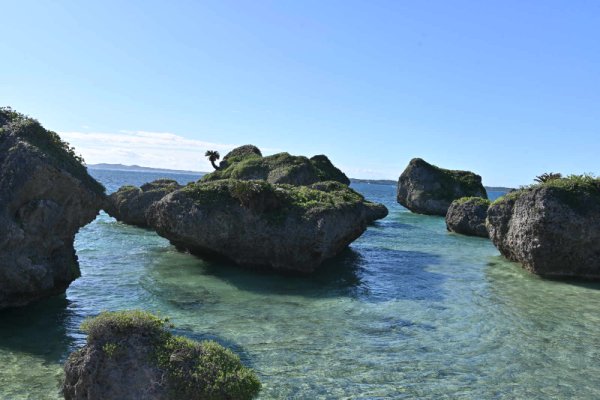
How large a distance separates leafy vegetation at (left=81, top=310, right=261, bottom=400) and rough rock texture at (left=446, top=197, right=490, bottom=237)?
37.3m

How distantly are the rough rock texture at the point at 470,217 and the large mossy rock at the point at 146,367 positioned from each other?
1471 inches

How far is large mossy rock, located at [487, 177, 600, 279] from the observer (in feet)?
76.3

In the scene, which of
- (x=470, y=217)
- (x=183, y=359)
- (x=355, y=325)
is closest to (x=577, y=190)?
(x=355, y=325)

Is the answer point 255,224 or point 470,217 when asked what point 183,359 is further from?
point 470,217

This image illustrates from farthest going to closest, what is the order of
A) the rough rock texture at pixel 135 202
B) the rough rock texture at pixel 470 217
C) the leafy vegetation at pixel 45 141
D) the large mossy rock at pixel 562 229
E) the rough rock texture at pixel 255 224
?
the rough rock texture at pixel 470 217, the rough rock texture at pixel 135 202, the large mossy rock at pixel 562 229, the rough rock texture at pixel 255 224, the leafy vegetation at pixel 45 141

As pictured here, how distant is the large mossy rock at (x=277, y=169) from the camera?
158ft

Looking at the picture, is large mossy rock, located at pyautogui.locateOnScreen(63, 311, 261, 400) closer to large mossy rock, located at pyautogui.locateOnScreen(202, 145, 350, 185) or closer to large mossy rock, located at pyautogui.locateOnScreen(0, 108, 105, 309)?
large mossy rock, located at pyautogui.locateOnScreen(0, 108, 105, 309)

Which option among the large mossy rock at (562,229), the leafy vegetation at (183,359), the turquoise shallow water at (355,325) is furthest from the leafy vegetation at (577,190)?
the leafy vegetation at (183,359)

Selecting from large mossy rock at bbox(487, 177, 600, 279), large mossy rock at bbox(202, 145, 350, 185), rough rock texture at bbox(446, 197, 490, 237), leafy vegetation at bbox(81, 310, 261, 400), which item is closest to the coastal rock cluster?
large mossy rock at bbox(487, 177, 600, 279)

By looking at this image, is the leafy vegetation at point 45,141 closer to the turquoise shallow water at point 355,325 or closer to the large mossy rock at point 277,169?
the turquoise shallow water at point 355,325

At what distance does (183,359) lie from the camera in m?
8.62

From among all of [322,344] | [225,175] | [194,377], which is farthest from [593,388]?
[225,175]

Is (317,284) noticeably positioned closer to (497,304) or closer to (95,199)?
(497,304)

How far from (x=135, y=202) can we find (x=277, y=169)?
14247mm
